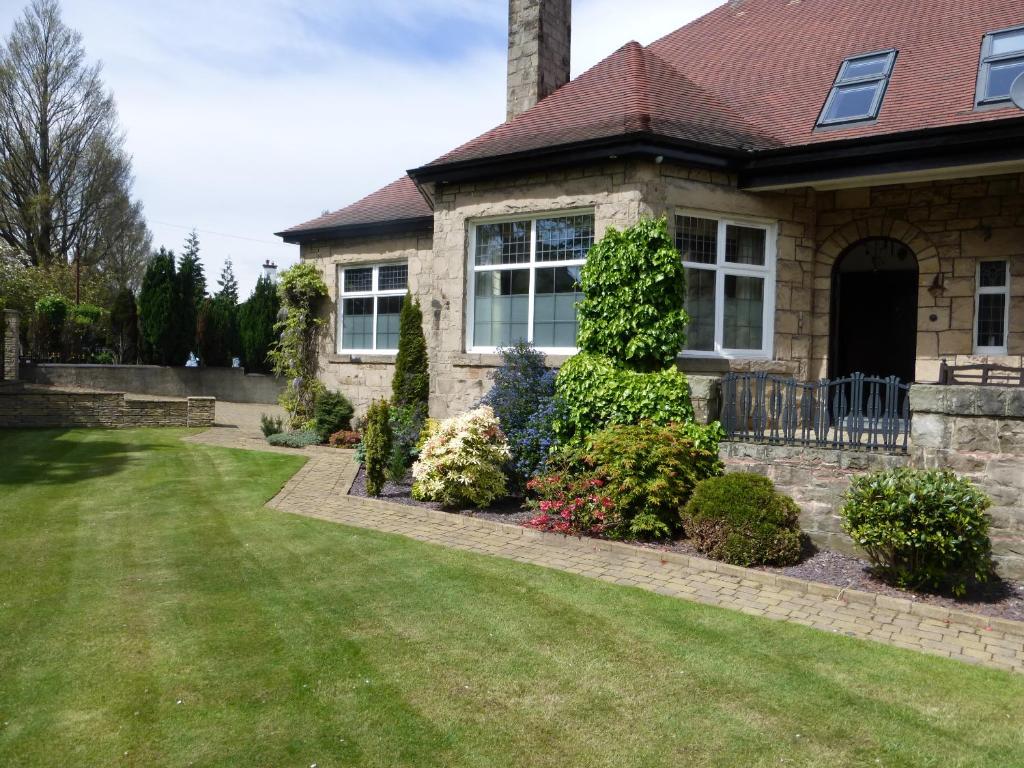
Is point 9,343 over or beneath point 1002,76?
beneath

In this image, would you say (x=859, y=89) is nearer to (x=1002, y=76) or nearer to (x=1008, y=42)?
(x=1002, y=76)

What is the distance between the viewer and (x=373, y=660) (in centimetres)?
456

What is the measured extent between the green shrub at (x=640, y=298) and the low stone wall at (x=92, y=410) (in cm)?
1143

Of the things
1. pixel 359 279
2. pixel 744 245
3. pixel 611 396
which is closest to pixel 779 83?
pixel 744 245

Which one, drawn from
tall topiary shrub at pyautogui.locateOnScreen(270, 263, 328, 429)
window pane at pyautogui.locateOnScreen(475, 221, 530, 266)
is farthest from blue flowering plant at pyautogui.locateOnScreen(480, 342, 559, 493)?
tall topiary shrub at pyautogui.locateOnScreen(270, 263, 328, 429)

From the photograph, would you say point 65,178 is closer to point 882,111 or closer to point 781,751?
point 882,111

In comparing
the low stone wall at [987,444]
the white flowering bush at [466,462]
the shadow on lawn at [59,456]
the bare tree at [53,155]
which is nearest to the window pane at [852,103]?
the low stone wall at [987,444]

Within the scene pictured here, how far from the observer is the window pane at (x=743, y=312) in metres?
9.99

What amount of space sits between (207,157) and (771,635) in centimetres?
2197

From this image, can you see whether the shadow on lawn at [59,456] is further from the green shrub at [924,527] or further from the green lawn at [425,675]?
the green shrub at [924,527]

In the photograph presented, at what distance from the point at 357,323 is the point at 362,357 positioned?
31.0 inches

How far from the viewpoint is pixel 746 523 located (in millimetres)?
6695

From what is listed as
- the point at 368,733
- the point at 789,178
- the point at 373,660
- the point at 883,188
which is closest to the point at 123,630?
the point at 373,660

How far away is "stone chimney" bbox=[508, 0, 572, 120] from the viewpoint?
12.8 m
